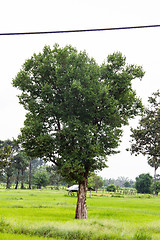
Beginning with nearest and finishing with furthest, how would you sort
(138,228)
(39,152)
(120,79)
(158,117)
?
(138,228), (39,152), (120,79), (158,117)

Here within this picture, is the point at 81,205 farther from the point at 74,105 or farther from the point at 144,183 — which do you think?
the point at 144,183

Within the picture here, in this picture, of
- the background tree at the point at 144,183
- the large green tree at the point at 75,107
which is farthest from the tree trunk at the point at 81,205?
the background tree at the point at 144,183

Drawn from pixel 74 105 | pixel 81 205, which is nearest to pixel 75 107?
pixel 74 105

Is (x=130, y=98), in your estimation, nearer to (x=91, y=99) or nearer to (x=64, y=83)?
(x=91, y=99)

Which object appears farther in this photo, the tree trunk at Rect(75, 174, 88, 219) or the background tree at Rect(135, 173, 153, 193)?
the background tree at Rect(135, 173, 153, 193)

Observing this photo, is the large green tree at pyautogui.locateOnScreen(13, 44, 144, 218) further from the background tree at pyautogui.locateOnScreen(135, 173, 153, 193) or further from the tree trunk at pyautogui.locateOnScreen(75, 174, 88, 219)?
the background tree at pyautogui.locateOnScreen(135, 173, 153, 193)

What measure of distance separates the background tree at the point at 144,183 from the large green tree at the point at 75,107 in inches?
2573

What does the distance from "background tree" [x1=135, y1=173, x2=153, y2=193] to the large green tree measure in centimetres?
6535

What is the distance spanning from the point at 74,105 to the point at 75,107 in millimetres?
234

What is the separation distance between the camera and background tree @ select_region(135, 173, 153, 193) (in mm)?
84144

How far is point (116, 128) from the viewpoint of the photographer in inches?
963

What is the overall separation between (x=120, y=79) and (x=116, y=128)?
4.95 metres

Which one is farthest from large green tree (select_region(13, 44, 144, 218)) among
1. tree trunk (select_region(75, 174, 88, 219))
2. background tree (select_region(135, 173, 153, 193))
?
background tree (select_region(135, 173, 153, 193))

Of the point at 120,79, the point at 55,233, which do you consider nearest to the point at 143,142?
the point at 120,79
